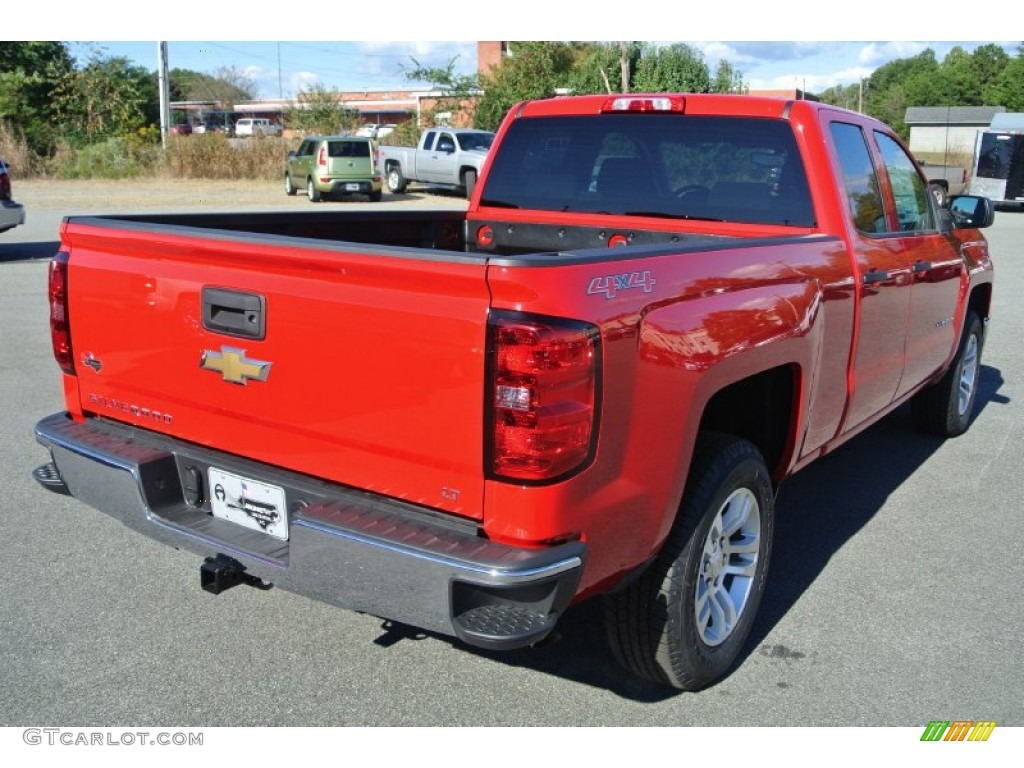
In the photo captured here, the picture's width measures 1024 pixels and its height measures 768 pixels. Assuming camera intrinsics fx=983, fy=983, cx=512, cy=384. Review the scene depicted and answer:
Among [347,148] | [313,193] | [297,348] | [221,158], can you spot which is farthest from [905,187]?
[221,158]

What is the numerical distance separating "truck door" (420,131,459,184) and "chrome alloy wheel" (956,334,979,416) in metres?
20.4

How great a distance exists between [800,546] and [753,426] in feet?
3.54

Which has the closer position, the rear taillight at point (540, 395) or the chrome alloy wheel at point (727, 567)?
the rear taillight at point (540, 395)

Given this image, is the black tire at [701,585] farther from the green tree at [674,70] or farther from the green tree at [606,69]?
the green tree at [606,69]

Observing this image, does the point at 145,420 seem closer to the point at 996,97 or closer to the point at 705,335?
the point at 705,335

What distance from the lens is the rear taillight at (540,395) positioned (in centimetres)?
243

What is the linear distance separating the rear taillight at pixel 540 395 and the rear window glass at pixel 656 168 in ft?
→ 6.64

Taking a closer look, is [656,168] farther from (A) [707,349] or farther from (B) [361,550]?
(B) [361,550]

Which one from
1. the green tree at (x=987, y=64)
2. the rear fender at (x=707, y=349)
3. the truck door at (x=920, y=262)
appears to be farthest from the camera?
the green tree at (x=987, y=64)

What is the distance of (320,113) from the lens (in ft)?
139

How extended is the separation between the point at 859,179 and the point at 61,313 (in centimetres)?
334

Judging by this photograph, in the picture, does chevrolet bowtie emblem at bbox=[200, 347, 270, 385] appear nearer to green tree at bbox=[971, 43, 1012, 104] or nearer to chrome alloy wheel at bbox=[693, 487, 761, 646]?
chrome alloy wheel at bbox=[693, 487, 761, 646]

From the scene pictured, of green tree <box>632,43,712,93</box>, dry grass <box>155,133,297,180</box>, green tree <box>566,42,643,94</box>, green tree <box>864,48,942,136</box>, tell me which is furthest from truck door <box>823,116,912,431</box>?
green tree <box>864,48,942,136</box>

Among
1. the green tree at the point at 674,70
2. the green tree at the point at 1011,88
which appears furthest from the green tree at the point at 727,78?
the green tree at the point at 1011,88
